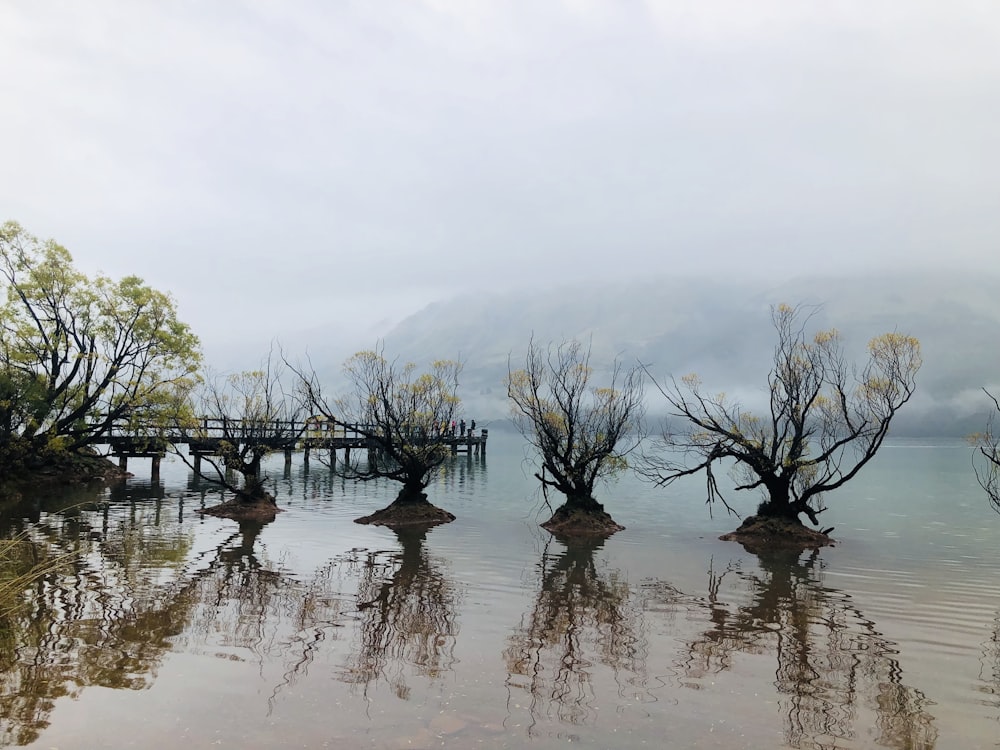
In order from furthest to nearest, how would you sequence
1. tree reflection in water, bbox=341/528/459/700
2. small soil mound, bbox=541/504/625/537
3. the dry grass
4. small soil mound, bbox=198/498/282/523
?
small soil mound, bbox=198/498/282/523
small soil mound, bbox=541/504/625/537
the dry grass
tree reflection in water, bbox=341/528/459/700

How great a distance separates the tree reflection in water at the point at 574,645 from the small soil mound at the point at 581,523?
7129 mm

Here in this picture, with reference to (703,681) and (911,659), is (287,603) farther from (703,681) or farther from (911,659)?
(911,659)

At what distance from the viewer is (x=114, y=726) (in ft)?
21.7

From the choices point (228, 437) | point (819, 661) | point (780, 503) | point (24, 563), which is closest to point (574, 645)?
point (819, 661)

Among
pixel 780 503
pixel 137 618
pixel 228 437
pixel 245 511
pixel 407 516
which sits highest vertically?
pixel 228 437

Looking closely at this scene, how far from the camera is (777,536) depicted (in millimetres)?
20969

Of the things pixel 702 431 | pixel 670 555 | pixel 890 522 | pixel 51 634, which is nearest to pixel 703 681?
pixel 51 634

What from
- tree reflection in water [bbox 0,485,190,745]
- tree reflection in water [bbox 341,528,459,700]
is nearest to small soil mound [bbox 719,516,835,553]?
tree reflection in water [bbox 341,528,459,700]

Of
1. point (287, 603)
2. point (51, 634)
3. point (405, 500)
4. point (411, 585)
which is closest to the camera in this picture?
point (51, 634)

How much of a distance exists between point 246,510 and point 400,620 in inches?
659

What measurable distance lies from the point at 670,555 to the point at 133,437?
106 feet

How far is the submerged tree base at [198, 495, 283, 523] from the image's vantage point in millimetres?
25000

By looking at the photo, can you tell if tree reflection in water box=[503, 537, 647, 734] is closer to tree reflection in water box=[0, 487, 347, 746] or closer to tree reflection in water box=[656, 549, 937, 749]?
tree reflection in water box=[656, 549, 937, 749]

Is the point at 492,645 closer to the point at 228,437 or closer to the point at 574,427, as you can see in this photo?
the point at 574,427
